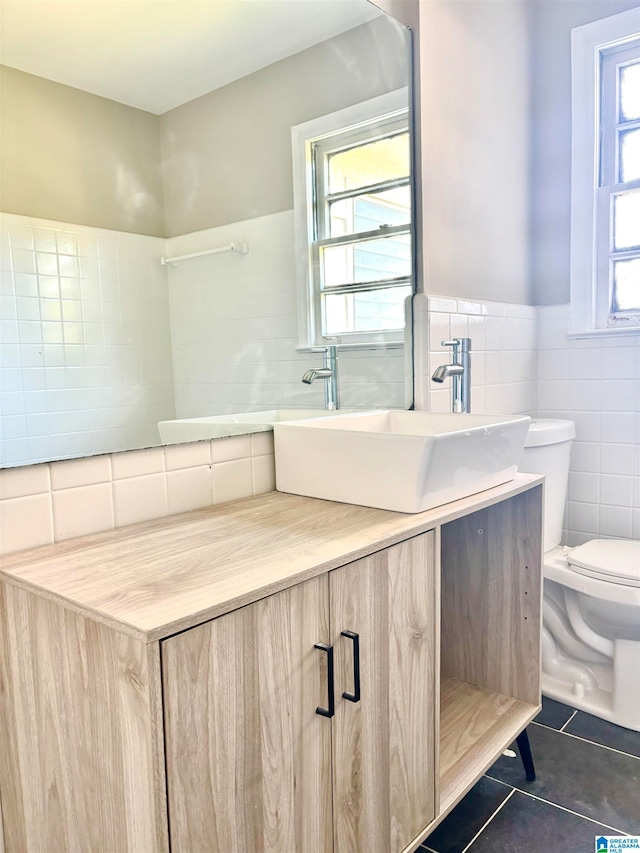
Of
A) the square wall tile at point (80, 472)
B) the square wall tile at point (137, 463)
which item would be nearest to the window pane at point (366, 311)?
the square wall tile at point (137, 463)

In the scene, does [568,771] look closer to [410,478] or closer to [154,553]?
[410,478]

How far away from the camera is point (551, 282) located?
7.71 ft

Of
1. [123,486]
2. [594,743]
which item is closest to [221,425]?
[123,486]

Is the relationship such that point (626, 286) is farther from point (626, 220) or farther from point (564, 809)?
point (564, 809)

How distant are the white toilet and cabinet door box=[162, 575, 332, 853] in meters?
1.20

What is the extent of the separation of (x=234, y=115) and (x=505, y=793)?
1704 millimetres

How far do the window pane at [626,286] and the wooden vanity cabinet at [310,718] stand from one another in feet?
5.04

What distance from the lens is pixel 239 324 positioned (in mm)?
1357

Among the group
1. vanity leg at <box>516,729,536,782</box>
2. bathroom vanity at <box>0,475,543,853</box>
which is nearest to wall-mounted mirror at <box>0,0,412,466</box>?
bathroom vanity at <box>0,475,543,853</box>

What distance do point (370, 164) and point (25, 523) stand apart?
127 cm

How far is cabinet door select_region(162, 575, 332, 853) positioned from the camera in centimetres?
74

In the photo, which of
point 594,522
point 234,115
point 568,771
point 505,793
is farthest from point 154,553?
point 594,522

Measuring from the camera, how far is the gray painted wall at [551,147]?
2268 mm

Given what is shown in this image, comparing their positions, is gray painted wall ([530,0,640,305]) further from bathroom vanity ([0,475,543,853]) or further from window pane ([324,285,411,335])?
bathroom vanity ([0,475,543,853])
